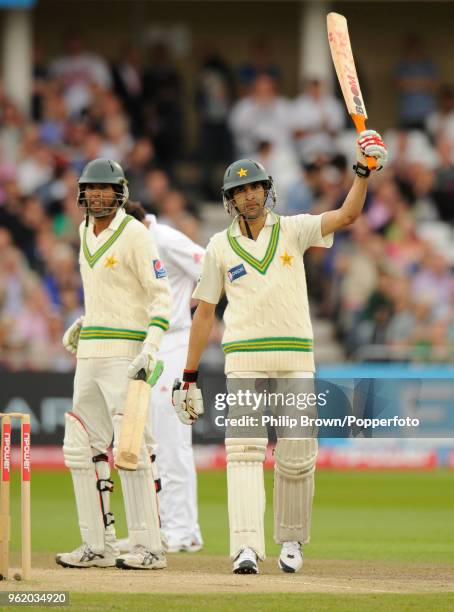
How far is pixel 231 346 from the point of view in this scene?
→ 341 inches

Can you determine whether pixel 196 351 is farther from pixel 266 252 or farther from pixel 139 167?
pixel 139 167

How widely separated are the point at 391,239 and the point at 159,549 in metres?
10.6

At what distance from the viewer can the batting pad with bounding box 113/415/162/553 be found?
28.9 ft

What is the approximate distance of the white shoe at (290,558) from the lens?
873cm

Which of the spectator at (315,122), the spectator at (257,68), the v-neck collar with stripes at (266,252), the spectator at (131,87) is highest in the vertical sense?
the spectator at (257,68)

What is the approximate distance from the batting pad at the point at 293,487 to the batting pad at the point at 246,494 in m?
0.18

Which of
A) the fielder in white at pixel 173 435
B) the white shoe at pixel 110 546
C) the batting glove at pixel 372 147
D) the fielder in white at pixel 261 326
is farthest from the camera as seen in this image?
the fielder in white at pixel 173 435

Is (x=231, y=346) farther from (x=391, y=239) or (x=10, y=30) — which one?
(x=10, y=30)

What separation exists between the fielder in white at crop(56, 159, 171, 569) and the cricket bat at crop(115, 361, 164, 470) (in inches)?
10.9

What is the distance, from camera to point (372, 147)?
8148 mm

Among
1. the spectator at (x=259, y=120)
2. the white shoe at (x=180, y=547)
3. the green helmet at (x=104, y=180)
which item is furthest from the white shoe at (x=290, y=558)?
the spectator at (x=259, y=120)

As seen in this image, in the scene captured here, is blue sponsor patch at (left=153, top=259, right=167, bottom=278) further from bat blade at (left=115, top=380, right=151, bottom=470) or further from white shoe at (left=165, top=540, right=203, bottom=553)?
white shoe at (left=165, top=540, right=203, bottom=553)

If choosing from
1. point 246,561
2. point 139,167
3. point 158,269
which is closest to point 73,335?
point 158,269

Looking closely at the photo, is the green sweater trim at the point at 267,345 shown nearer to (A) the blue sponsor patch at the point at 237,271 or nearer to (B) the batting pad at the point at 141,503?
(A) the blue sponsor patch at the point at 237,271
